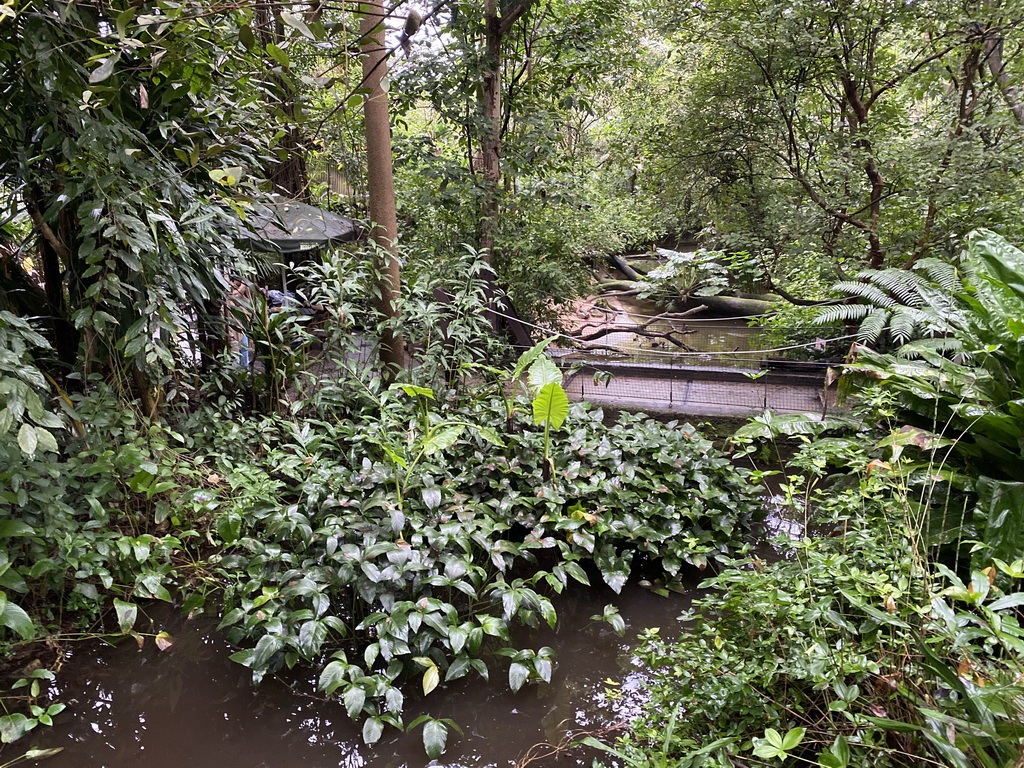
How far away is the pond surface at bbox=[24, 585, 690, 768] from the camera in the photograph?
1.90 metres

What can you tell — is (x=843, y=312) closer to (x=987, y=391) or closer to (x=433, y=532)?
(x=987, y=391)

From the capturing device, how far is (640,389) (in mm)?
4559

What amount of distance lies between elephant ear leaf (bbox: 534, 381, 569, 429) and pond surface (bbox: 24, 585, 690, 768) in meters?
0.95

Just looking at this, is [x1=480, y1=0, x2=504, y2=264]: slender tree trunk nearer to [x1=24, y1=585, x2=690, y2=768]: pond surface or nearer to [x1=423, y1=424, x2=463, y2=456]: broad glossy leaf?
[x1=423, y1=424, x2=463, y2=456]: broad glossy leaf

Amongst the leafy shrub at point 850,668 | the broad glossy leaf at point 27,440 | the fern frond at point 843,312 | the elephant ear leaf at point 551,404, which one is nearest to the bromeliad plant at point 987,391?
the leafy shrub at point 850,668

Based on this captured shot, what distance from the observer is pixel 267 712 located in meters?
2.07

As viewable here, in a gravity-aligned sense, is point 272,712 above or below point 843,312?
below

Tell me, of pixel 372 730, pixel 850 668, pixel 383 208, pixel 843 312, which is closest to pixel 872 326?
pixel 843 312

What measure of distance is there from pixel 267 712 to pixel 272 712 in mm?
18

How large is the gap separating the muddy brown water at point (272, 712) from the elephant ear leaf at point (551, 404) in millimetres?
933

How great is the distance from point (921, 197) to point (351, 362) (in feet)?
13.8

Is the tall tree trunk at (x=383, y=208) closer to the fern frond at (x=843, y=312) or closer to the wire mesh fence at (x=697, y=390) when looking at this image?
the wire mesh fence at (x=697, y=390)

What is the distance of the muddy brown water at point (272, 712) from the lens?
1.90 m

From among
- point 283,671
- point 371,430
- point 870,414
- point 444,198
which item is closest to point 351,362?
point 371,430
